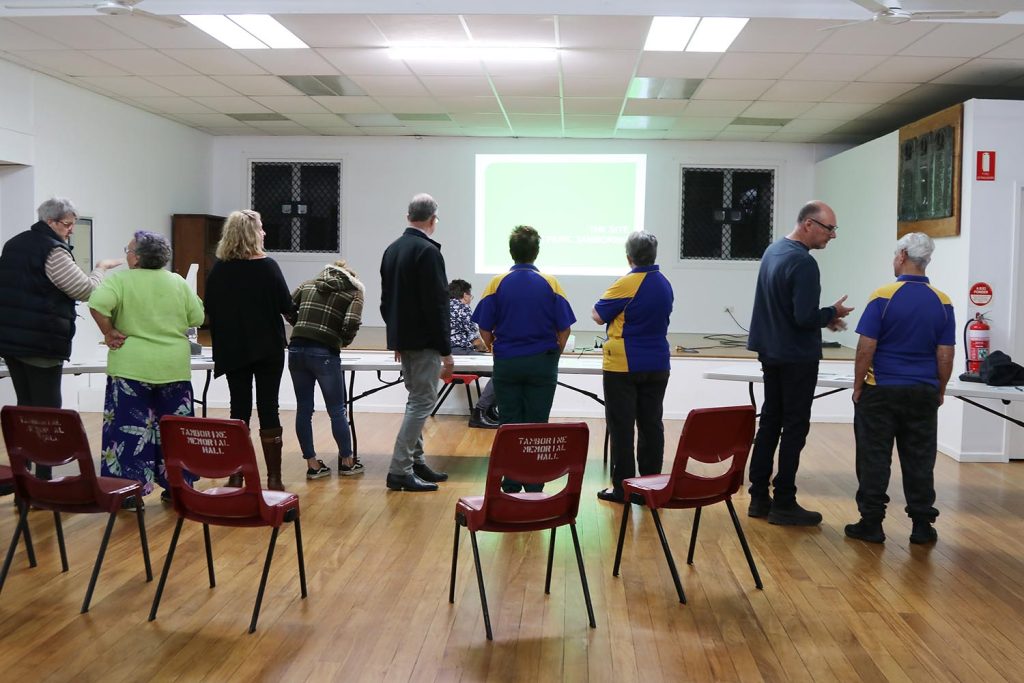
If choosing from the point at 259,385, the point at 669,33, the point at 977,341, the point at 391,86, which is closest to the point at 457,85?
the point at 391,86

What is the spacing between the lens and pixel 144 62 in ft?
23.0

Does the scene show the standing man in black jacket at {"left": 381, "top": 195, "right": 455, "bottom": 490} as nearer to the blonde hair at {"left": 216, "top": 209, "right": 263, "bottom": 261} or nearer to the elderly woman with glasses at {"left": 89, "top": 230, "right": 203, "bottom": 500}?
the blonde hair at {"left": 216, "top": 209, "right": 263, "bottom": 261}

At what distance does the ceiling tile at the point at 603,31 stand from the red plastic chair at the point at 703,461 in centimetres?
295

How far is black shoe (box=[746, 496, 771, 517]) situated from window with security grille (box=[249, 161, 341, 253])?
749 cm

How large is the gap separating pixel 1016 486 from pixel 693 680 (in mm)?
3865

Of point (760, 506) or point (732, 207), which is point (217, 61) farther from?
point (732, 207)

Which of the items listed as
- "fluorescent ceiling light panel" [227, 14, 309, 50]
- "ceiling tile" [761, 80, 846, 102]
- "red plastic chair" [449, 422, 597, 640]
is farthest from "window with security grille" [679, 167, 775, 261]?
"red plastic chair" [449, 422, 597, 640]

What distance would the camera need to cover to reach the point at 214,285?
15.7ft

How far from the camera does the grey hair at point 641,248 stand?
4746 millimetres

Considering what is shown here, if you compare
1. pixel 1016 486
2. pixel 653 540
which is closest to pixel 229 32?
pixel 653 540

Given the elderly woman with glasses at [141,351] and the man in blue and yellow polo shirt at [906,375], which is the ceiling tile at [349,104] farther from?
the man in blue and yellow polo shirt at [906,375]

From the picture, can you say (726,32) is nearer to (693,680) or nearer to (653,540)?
(653,540)

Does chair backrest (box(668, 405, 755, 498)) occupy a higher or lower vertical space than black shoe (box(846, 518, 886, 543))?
higher

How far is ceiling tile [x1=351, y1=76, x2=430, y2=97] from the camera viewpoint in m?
7.57
